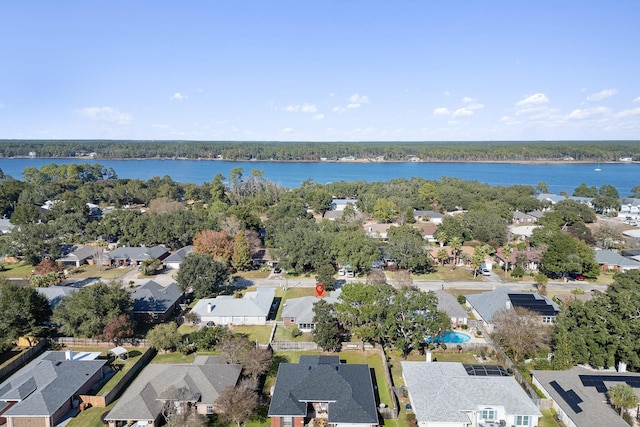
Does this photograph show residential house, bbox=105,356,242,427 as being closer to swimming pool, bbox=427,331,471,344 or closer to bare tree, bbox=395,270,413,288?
swimming pool, bbox=427,331,471,344

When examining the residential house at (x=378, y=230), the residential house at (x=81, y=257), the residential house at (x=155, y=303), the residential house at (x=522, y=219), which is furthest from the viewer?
the residential house at (x=522, y=219)

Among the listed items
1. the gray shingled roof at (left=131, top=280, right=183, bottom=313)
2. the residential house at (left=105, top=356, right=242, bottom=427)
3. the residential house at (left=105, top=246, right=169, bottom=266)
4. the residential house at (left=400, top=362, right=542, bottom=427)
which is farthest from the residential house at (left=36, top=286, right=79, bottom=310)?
the residential house at (left=400, top=362, right=542, bottom=427)

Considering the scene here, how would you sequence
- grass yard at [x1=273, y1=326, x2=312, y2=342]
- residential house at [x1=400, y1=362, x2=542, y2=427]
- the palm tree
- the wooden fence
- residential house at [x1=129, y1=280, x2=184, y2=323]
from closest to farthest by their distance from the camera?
the palm tree, residential house at [x1=400, y1=362, x2=542, y2=427], the wooden fence, grass yard at [x1=273, y1=326, x2=312, y2=342], residential house at [x1=129, y1=280, x2=184, y2=323]

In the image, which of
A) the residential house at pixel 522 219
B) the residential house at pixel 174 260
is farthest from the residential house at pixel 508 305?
the residential house at pixel 522 219

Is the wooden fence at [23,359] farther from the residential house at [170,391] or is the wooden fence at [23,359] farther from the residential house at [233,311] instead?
the residential house at [233,311]

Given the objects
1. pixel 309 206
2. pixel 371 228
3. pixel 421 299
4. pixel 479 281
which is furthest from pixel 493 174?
pixel 421 299

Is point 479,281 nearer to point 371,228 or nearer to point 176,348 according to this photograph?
point 371,228

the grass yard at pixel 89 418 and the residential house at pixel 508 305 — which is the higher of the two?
the residential house at pixel 508 305
